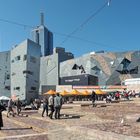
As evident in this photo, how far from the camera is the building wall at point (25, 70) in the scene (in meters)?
96.2

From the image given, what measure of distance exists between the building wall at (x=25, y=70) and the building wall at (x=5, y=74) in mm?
5057

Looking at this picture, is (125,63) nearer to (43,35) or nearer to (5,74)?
(5,74)

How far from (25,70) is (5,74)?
13.4 m

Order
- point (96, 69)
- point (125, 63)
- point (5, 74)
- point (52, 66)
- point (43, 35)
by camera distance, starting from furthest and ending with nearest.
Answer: point (52, 66) < point (5, 74) < point (96, 69) < point (125, 63) < point (43, 35)

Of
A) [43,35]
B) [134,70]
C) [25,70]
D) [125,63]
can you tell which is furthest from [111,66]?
[43,35]

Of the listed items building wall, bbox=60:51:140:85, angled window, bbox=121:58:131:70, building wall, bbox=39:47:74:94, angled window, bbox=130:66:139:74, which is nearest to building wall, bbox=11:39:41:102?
building wall, bbox=60:51:140:85

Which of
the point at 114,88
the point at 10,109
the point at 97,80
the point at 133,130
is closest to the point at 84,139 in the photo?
the point at 133,130

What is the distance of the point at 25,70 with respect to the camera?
3829 inches

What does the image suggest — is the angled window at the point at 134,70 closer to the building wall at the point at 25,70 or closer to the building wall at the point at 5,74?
the building wall at the point at 25,70

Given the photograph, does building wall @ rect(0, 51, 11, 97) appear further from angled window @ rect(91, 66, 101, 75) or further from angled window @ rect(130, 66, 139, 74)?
angled window @ rect(130, 66, 139, 74)

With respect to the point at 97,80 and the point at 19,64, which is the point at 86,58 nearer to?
the point at 97,80

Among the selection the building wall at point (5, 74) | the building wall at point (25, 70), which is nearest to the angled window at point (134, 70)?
the building wall at point (25, 70)

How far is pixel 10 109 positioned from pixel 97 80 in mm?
73570

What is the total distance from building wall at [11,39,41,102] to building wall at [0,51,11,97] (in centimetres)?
506
